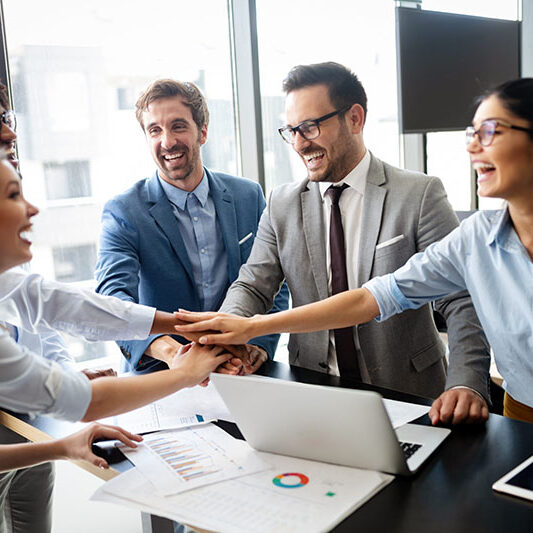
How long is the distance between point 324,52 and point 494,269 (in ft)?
10.2

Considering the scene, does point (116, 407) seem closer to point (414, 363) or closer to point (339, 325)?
point (339, 325)

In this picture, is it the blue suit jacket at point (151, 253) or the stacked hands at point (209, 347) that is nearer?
the stacked hands at point (209, 347)

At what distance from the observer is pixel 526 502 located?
3.68 feet

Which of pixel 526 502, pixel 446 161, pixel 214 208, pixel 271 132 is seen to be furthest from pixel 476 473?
pixel 446 161

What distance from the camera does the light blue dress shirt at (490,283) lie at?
1.62 m

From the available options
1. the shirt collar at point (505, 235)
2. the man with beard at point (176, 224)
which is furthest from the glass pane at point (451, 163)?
the shirt collar at point (505, 235)

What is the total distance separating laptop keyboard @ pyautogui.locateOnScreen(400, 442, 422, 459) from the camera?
1.33 m

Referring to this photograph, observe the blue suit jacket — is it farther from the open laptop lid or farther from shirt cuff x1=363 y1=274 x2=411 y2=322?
the open laptop lid

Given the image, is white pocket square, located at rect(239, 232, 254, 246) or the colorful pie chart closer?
the colorful pie chart

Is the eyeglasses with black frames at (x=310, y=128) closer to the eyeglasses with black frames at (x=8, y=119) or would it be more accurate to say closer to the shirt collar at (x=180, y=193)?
the shirt collar at (x=180, y=193)

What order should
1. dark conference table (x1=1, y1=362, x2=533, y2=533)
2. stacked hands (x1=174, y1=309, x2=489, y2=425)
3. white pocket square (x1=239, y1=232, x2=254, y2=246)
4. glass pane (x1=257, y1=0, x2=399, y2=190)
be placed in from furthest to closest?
1. glass pane (x1=257, y1=0, x2=399, y2=190)
2. white pocket square (x1=239, y1=232, x2=254, y2=246)
3. stacked hands (x1=174, y1=309, x2=489, y2=425)
4. dark conference table (x1=1, y1=362, x2=533, y2=533)

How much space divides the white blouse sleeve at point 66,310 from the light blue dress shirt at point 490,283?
2.50ft

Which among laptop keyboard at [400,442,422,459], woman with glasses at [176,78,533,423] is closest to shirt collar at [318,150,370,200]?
woman with glasses at [176,78,533,423]

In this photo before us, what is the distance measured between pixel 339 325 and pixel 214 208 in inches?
36.6
